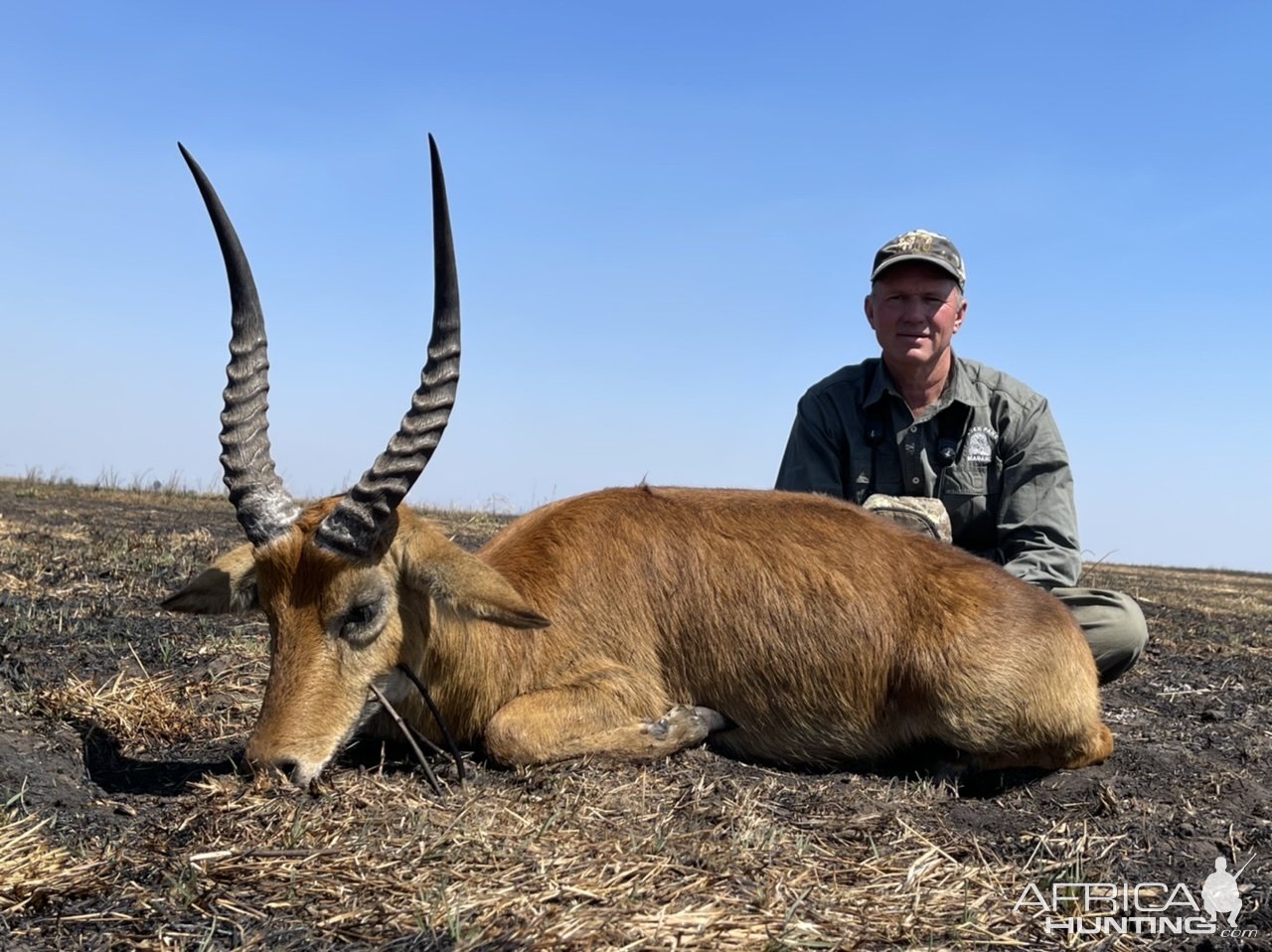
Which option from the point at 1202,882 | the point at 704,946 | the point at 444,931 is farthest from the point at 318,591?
the point at 1202,882

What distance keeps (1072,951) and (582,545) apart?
3148 millimetres

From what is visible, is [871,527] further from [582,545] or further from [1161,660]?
[1161,660]

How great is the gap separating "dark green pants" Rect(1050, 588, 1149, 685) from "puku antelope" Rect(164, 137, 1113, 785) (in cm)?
99

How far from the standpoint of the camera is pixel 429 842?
13.5ft

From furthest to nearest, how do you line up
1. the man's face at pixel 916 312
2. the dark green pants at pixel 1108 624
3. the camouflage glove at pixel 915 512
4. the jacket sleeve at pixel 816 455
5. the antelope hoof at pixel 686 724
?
the jacket sleeve at pixel 816 455 → the man's face at pixel 916 312 → the camouflage glove at pixel 915 512 → the dark green pants at pixel 1108 624 → the antelope hoof at pixel 686 724

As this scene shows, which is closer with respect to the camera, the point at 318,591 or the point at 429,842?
the point at 429,842

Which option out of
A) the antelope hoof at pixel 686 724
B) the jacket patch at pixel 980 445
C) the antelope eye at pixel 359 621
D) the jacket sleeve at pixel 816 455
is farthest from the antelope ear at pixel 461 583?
the jacket patch at pixel 980 445

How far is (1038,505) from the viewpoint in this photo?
7562 millimetres

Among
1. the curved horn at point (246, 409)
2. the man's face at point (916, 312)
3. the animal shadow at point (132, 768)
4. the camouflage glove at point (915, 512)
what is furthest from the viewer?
the man's face at point (916, 312)

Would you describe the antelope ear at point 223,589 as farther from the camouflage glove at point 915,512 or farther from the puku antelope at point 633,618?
the camouflage glove at point 915,512

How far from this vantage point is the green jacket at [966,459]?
755 centimetres

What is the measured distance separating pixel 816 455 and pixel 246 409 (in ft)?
14.2

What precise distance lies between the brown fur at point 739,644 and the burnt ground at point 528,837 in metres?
0.26

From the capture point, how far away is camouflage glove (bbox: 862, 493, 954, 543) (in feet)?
24.3
